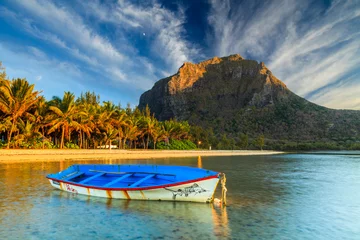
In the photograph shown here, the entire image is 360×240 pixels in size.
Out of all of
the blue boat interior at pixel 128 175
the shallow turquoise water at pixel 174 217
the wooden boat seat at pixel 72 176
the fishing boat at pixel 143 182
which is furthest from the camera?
the wooden boat seat at pixel 72 176

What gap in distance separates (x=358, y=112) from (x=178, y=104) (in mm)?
97983

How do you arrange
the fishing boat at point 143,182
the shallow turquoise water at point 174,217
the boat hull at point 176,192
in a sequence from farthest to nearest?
the fishing boat at point 143,182, the boat hull at point 176,192, the shallow turquoise water at point 174,217

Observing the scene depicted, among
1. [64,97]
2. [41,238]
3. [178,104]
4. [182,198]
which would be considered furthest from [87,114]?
[178,104]

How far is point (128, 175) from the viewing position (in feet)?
45.1

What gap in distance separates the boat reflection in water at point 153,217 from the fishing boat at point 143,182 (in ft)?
1.03

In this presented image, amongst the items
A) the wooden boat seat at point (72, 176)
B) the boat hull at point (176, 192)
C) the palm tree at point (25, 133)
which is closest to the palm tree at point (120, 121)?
the palm tree at point (25, 133)

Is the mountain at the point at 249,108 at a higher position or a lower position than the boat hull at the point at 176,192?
higher

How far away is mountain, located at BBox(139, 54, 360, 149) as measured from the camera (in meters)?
115

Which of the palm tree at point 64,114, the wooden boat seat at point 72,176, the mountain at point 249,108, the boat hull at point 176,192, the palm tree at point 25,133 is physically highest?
Result: the mountain at point 249,108

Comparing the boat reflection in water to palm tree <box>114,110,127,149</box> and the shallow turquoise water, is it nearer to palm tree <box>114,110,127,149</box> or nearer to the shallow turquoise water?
the shallow turquoise water

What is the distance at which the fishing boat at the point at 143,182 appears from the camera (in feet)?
36.4

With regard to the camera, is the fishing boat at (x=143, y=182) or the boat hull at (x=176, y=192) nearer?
the boat hull at (x=176, y=192)

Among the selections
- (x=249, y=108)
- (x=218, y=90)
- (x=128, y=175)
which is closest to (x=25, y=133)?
(x=128, y=175)

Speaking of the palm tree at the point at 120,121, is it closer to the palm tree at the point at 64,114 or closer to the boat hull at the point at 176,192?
the palm tree at the point at 64,114
